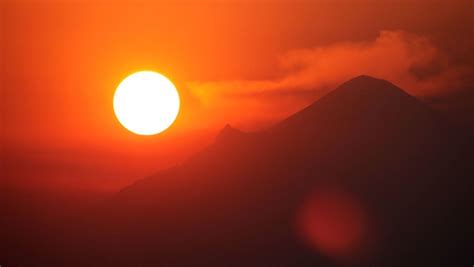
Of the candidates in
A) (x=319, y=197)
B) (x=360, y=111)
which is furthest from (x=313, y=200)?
(x=360, y=111)

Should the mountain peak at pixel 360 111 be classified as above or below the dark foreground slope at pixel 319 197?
above

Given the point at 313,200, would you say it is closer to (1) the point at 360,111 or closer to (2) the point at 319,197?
(2) the point at 319,197

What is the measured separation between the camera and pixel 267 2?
13.0m

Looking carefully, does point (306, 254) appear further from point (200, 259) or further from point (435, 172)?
point (435, 172)

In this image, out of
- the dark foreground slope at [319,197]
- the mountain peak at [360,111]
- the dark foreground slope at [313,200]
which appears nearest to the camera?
the dark foreground slope at [313,200]

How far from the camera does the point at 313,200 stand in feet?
70.3

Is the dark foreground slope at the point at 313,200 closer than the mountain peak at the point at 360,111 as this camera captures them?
Yes

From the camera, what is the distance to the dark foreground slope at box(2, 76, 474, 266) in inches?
703

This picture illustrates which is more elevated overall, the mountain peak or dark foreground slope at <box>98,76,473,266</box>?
the mountain peak

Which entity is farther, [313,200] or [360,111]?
[360,111]

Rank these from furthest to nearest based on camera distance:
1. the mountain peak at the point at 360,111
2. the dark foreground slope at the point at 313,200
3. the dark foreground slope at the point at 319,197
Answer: the mountain peak at the point at 360,111 < the dark foreground slope at the point at 319,197 < the dark foreground slope at the point at 313,200

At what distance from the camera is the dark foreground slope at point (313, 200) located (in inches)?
703

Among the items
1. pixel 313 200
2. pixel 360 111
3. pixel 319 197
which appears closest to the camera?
pixel 319 197

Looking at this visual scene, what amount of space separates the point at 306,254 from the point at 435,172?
9109mm
